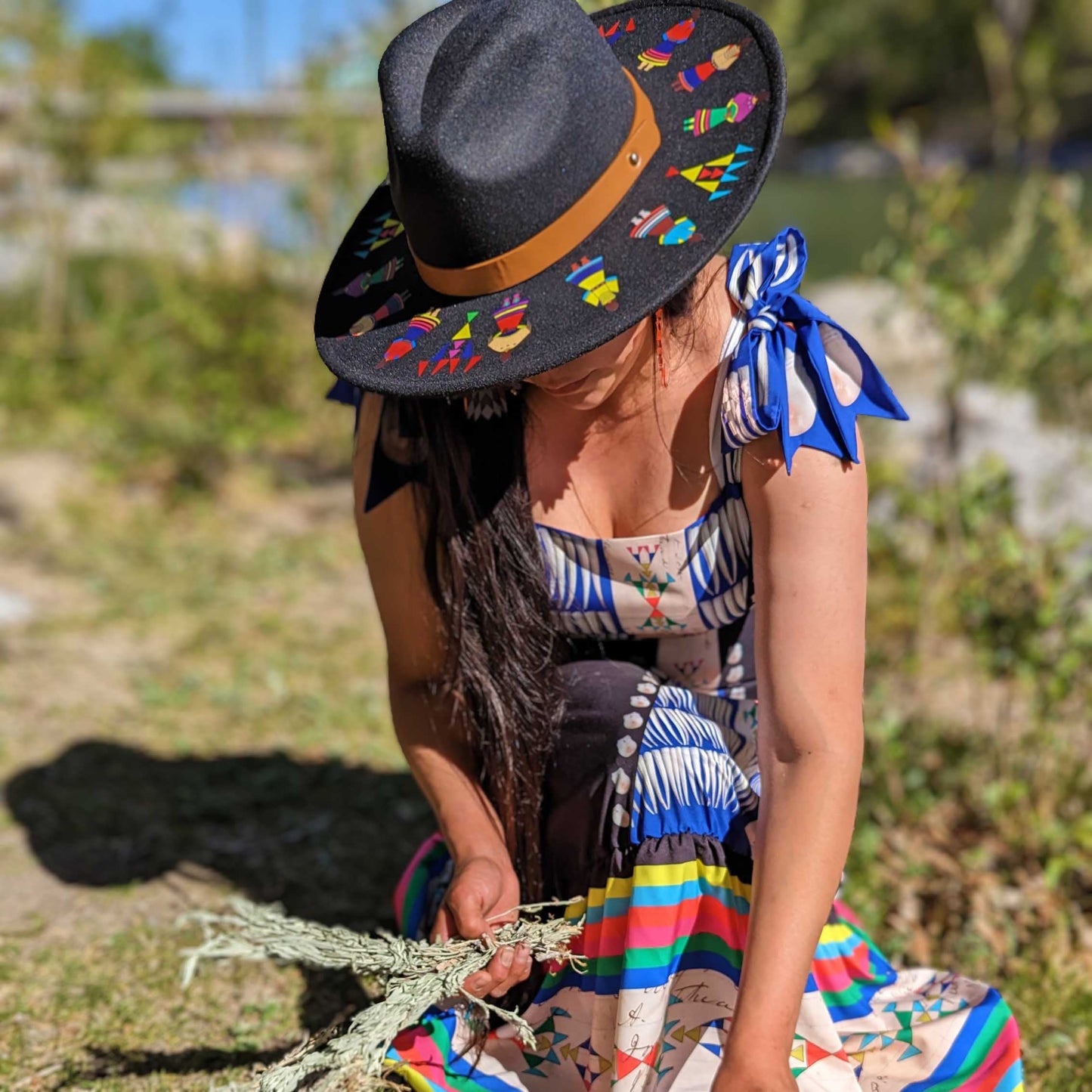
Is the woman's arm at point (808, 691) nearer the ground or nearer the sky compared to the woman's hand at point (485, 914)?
nearer the sky

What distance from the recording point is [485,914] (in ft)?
5.29

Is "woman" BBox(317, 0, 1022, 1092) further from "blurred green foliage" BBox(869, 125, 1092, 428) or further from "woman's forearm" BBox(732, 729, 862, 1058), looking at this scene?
"blurred green foliage" BBox(869, 125, 1092, 428)

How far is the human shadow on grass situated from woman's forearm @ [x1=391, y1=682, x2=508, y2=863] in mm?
470

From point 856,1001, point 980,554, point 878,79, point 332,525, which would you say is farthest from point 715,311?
point 878,79

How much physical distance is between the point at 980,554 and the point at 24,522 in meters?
3.26

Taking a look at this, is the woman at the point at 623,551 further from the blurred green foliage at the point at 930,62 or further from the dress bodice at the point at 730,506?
the blurred green foliage at the point at 930,62

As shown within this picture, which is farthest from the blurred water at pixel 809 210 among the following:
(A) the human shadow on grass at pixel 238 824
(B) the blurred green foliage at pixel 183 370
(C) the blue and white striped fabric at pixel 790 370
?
(A) the human shadow on grass at pixel 238 824

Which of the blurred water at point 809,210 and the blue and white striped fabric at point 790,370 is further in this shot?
the blurred water at point 809,210

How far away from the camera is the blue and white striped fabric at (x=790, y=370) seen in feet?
4.51

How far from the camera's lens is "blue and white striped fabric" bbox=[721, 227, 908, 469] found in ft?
4.51

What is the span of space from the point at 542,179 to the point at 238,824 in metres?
1.74

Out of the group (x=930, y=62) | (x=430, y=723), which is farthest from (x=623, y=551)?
(x=930, y=62)

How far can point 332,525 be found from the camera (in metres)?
4.56

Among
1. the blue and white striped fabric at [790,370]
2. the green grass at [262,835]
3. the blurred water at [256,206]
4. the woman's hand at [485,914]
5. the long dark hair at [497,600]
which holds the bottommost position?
the green grass at [262,835]
